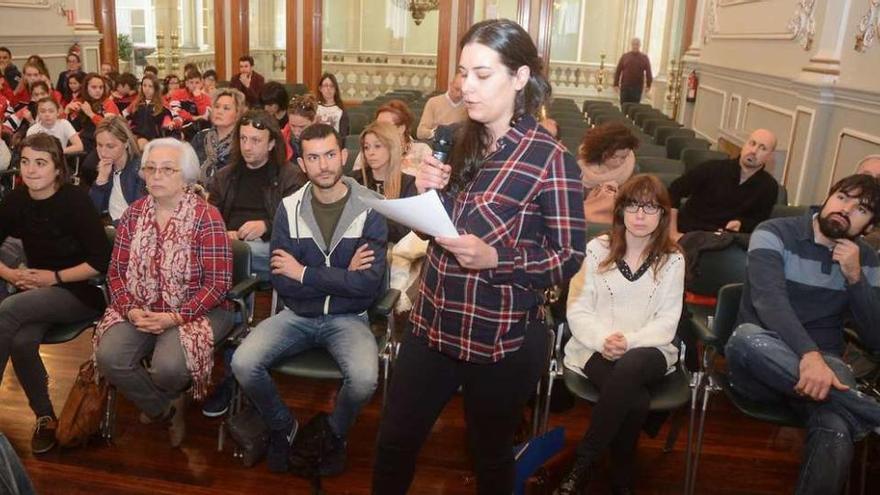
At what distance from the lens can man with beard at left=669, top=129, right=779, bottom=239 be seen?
388 cm

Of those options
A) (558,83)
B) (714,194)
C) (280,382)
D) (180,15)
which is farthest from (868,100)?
(180,15)

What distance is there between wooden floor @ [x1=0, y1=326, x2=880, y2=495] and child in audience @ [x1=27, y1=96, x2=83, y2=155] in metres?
2.73

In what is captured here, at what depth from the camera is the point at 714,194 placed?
12.9ft

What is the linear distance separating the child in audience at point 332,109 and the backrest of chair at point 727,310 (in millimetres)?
3977

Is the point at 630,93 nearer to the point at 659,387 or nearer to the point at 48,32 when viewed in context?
the point at 48,32

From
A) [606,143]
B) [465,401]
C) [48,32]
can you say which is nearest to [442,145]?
[465,401]

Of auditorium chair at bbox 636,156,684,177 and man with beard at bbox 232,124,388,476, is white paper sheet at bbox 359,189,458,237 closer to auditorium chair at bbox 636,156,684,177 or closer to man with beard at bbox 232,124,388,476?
man with beard at bbox 232,124,388,476

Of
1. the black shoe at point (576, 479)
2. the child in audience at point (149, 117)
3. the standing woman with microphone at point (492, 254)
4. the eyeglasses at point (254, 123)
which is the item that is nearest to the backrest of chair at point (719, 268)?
the black shoe at point (576, 479)

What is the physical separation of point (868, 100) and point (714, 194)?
1.54 metres

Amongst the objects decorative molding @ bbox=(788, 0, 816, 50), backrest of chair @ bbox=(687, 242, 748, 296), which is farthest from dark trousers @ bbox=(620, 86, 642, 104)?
backrest of chair @ bbox=(687, 242, 748, 296)

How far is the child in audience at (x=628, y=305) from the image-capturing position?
7.97ft

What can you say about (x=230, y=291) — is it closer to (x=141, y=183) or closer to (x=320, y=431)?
(x=320, y=431)

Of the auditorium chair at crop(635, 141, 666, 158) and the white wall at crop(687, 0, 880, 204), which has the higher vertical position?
the white wall at crop(687, 0, 880, 204)

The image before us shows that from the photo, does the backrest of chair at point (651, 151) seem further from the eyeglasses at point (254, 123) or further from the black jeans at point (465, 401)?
the black jeans at point (465, 401)
